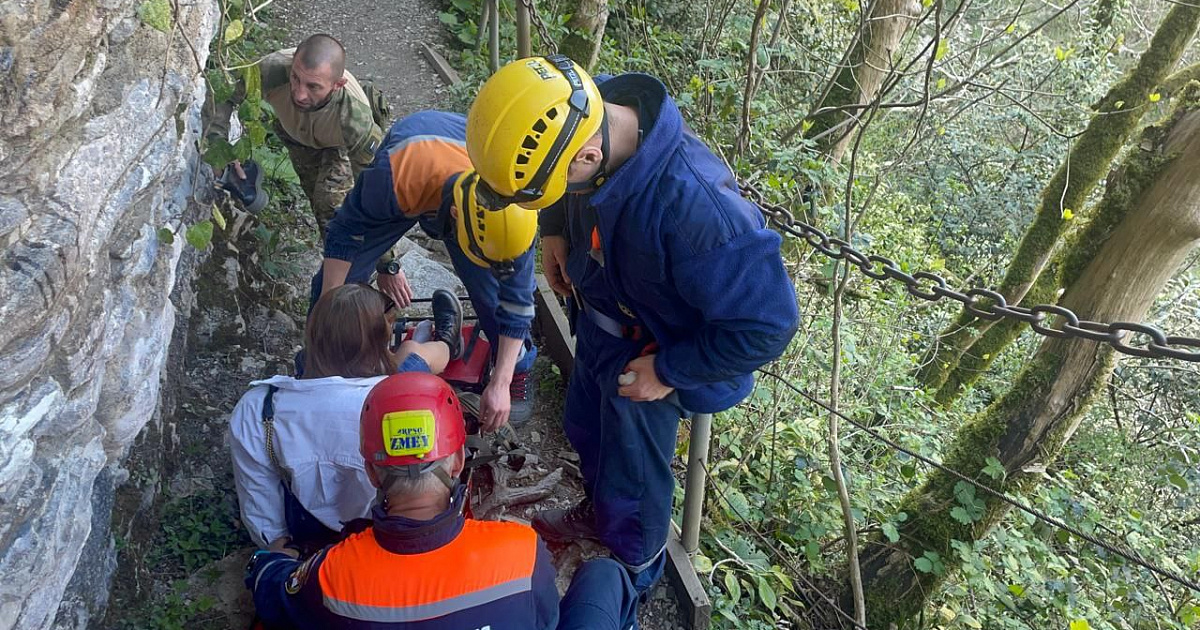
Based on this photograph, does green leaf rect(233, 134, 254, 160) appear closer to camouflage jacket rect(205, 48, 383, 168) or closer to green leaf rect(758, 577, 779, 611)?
camouflage jacket rect(205, 48, 383, 168)

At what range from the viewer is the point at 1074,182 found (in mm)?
7004

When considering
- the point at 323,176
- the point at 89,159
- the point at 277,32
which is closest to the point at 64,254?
the point at 89,159

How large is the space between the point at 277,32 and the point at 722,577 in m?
6.52

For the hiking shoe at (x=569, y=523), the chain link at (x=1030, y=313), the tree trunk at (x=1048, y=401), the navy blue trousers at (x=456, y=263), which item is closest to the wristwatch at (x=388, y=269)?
the navy blue trousers at (x=456, y=263)

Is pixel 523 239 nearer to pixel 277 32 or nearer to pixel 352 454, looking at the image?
pixel 352 454

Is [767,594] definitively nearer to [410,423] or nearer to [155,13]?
[410,423]

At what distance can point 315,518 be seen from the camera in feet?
9.44

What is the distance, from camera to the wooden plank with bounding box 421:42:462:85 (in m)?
7.44

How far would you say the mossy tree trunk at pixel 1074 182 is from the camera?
639 cm

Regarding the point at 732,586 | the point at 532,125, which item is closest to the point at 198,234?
the point at 532,125

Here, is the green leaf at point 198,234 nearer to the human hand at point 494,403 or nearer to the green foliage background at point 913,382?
the human hand at point 494,403

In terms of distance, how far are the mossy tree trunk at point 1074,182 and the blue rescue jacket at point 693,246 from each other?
4.78 m

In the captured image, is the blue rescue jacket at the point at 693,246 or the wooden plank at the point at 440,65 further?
the wooden plank at the point at 440,65

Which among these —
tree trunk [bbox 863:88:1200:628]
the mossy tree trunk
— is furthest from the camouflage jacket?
the mossy tree trunk
